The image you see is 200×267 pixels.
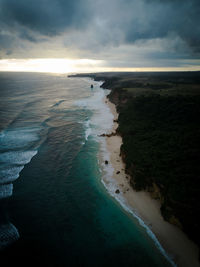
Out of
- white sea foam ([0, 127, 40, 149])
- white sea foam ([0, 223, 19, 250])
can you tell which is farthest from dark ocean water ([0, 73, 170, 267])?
white sea foam ([0, 127, 40, 149])

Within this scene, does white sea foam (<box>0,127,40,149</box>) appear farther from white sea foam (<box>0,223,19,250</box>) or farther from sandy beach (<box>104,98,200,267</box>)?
sandy beach (<box>104,98,200,267</box>)

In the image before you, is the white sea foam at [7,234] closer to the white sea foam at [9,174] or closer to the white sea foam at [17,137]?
the white sea foam at [9,174]

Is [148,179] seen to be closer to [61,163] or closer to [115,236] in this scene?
[115,236]

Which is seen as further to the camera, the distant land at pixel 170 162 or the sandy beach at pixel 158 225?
the distant land at pixel 170 162

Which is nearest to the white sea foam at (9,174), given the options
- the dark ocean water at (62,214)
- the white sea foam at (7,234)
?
the dark ocean water at (62,214)

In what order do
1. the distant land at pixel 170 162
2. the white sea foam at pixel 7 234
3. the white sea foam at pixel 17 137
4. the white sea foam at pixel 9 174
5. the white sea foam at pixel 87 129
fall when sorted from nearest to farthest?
A: the white sea foam at pixel 7 234
the distant land at pixel 170 162
the white sea foam at pixel 9 174
the white sea foam at pixel 17 137
the white sea foam at pixel 87 129

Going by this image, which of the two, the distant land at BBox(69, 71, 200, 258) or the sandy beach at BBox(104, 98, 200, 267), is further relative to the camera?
the distant land at BBox(69, 71, 200, 258)

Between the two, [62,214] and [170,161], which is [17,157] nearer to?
[62,214]
